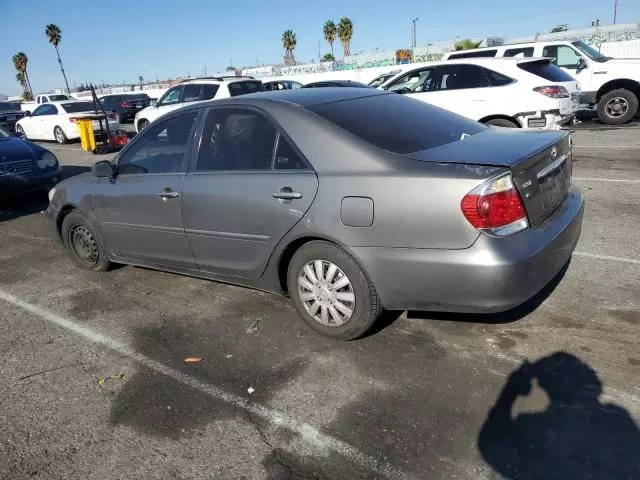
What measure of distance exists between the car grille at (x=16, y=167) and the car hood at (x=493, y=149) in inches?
303

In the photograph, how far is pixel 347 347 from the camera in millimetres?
3467

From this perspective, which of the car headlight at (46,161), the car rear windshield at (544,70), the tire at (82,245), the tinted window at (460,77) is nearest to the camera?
the tire at (82,245)

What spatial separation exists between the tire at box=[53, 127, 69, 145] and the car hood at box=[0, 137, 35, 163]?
9816mm

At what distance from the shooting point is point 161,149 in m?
4.37

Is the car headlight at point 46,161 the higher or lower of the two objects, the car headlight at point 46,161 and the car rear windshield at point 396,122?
the lower

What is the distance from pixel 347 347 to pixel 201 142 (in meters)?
1.94

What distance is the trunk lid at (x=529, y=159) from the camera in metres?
2.98

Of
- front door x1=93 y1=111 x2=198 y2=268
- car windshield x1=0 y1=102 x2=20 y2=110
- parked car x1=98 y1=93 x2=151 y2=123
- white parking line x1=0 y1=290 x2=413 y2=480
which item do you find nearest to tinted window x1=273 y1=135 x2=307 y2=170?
front door x1=93 y1=111 x2=198 y2=268

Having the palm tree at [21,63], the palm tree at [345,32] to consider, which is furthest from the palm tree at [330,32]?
the palm tree at [21,63]

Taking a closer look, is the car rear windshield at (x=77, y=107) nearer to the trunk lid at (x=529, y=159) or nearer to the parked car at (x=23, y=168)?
the parked car at (x=23, y=168)

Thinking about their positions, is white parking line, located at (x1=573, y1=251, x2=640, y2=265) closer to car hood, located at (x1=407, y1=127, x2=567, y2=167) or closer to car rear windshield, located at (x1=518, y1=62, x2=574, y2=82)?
car hood, located at (x1=407, y1=127, x2=567, y2=167)

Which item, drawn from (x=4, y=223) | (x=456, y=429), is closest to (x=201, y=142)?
(x=456, y=429)

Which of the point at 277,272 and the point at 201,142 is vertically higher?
the point at 201,142

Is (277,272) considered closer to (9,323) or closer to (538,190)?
(538,190)
